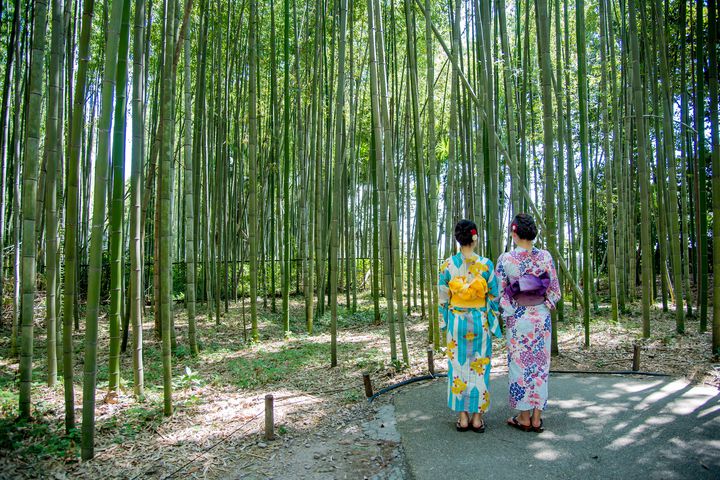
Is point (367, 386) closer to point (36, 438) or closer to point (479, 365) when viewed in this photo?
point (479, 365)

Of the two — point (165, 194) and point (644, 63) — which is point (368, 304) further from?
point (165, 194)

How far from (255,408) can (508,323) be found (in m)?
1.69

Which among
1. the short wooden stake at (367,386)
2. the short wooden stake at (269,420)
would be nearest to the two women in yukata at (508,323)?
the short wooden stake at (367,386)

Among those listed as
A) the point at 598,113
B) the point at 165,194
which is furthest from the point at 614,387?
the point at 598,113

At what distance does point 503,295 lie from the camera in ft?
7.77

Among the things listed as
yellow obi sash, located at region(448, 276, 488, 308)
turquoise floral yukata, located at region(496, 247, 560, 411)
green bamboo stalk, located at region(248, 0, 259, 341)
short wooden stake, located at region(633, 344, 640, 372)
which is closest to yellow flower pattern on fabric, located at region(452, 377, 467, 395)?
turquoise floral yukata, located at region(496, 247, 560, 411)

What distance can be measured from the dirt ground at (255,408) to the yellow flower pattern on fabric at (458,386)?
0.38 m

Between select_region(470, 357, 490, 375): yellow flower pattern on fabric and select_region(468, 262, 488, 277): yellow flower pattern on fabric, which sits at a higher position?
select_region(468, 262, 488, 277): yellow flower pattern on fabric

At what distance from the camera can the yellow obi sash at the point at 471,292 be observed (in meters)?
2.33

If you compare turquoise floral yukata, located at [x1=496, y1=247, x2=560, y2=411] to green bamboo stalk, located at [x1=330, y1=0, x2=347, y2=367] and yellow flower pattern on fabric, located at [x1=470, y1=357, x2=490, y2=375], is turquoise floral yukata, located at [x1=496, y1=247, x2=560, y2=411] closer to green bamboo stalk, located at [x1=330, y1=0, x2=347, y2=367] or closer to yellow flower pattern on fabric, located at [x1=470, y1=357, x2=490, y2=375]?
yellow flower pattern on fabric, located at [x1=470, y1=357, x2=490, y2=375]

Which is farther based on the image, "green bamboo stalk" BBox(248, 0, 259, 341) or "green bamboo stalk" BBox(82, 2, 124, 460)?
"green bamboo stalk" BBox(248, 0, 259, 341)

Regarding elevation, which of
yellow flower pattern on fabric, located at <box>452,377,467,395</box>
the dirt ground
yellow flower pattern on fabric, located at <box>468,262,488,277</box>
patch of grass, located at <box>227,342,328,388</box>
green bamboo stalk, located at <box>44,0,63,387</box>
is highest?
green bamboo stalk, located at <box>44,0,63,387</box>

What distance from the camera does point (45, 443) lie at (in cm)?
228

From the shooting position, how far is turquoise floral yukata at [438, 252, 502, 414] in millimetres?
2305
